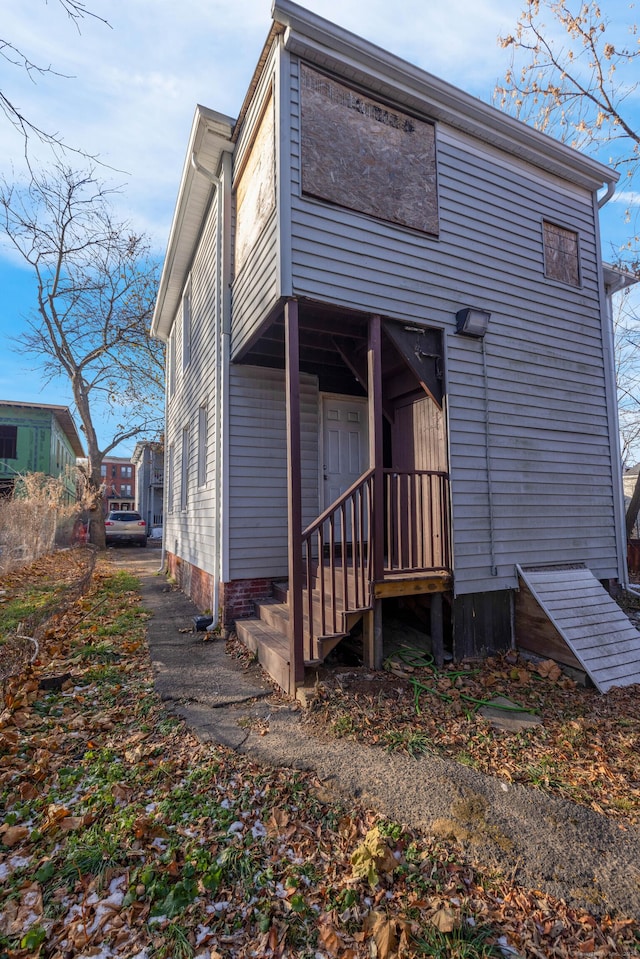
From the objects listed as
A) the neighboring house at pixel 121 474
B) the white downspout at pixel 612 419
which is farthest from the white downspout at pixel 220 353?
the neighboring house at pixel 121 474

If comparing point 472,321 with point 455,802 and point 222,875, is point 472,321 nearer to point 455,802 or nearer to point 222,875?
point 455,802

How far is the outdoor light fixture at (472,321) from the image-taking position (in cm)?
515

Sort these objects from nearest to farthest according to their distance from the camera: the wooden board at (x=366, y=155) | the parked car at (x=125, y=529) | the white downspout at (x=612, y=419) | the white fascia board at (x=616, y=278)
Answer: the wooden board at (x=366, y=155) < the white downspout at (x=612, y=419) < the white fascia board at (x=616, y=278) < the parked car at (x=125, y=529)

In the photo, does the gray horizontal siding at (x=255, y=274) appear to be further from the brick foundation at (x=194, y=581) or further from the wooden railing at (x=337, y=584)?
the brick foundation at (x=194, y=581)

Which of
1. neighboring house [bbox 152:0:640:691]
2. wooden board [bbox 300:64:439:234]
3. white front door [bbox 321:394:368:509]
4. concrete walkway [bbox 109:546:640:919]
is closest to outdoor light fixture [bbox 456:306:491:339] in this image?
neighboring house [bbox 152:0:640:691]

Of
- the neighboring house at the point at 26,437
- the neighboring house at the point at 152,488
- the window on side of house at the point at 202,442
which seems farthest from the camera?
the neighboring house at the point at 152,488

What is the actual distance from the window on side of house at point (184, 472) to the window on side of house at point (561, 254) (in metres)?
6.41

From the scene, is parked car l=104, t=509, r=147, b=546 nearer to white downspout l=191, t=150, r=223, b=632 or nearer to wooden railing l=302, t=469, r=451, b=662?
white downspout l=191, t=150, r=223, b=632

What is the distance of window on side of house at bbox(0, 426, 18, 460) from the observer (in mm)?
21391

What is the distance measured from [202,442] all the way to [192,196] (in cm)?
377

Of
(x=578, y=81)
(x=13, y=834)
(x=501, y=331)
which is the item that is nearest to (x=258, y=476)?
(x=501, y=331)

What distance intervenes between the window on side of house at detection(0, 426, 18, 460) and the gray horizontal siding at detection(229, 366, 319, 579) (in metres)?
20.1

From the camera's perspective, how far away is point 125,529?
72.9 ft

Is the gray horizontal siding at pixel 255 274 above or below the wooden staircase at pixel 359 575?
above
